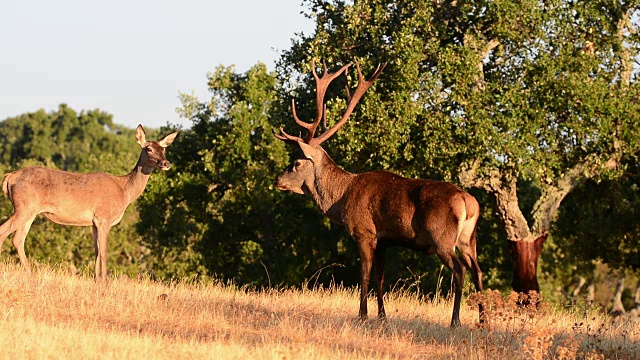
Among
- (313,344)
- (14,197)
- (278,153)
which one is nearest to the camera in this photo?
(313,344)

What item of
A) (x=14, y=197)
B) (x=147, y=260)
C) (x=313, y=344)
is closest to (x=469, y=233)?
(x=313, y=344)

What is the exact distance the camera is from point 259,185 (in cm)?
2880

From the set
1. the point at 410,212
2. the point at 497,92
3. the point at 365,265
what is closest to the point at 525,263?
the point at 497,92

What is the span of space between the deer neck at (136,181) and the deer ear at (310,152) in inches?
116

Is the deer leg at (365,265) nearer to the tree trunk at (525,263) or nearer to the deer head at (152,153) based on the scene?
the deer head at (152,153)

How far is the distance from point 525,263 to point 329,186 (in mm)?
8881

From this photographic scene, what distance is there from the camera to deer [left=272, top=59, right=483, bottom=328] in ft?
37.4

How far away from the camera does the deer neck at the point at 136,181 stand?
48.5ft

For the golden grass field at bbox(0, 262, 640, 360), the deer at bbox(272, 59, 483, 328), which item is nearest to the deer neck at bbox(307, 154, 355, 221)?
the deer at bbox(272, 59, 483, 328)

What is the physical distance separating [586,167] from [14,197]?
38.9ft

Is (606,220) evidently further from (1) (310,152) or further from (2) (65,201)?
(2) (65,201)

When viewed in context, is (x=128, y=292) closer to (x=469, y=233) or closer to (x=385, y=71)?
(x=469, y=233)

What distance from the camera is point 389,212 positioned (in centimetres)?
1197

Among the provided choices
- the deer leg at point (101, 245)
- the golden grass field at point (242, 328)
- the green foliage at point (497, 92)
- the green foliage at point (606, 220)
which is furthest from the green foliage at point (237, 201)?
the golden grass field at point (242, 328)
